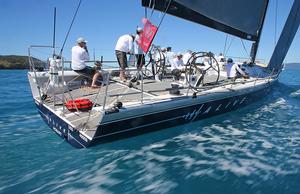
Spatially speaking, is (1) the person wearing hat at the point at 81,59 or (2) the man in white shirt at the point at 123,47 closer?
(1) the person wearing hat at the point at 81,59

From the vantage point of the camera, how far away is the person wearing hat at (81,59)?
8.68 metres

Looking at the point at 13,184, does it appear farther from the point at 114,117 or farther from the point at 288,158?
the point at 288,158

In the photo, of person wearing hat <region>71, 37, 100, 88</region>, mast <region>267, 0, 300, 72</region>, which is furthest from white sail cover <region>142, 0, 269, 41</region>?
mast <region>267, 0, 300, 72</region>

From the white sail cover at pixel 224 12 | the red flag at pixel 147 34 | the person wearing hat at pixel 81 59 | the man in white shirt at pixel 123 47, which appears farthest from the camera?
the man in white shirt at pixel 123 47

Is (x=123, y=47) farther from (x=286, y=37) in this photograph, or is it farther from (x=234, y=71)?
(x=286, y=37)

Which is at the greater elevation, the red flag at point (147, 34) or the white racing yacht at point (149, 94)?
the red flag at point (147, 34)

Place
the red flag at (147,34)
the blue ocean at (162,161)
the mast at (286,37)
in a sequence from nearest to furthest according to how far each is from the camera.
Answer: the blue ocean at (162,161) < the red flag at (147,34) < the mast at (286,37)

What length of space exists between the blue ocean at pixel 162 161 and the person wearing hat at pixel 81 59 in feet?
6.05

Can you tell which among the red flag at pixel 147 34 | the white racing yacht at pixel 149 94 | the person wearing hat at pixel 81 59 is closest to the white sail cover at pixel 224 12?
the white racing yacht at pixel 149 94

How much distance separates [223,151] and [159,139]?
1505 mm

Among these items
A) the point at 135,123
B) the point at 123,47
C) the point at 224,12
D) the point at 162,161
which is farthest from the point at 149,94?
the point at 224,12

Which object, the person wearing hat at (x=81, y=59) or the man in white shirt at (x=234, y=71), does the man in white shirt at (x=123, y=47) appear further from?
the man in white shirt at (x=234, y=71)

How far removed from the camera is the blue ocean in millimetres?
5176

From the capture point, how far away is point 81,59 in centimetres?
883
